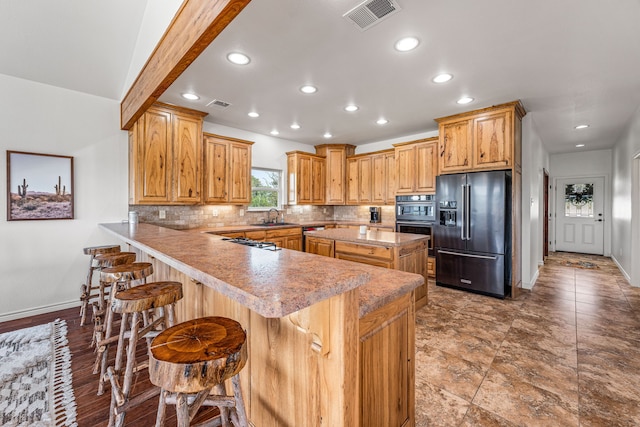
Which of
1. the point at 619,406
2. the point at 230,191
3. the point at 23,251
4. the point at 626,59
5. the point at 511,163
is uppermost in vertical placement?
the point at 626,59

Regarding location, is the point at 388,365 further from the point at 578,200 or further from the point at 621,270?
the point at 578,200

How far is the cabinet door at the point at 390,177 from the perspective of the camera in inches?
211

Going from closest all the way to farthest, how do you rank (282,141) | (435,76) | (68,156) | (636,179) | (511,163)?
1. (435,76)
2. (68,156)
3. (511,163)
4. (636,179)
5. (282,141)

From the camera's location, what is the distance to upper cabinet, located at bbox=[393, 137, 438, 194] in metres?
4.61

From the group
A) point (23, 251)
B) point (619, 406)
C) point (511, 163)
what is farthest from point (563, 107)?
point (23, 251)

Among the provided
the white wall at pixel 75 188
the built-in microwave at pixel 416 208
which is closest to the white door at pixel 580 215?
the built-in microwave at pixel 416 208

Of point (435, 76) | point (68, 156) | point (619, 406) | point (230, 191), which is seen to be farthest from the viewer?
point (230, 191)

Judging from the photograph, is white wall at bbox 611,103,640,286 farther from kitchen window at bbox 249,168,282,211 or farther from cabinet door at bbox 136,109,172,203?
cabinet door at bbox 136,109,172,203

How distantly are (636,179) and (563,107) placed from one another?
167 centimetres

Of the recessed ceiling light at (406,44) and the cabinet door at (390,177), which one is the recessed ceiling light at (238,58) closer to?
the recessed ceiling light at (406,44)

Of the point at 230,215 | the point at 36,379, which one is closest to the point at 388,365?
the point at 36,379

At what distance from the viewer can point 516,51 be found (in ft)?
8.01

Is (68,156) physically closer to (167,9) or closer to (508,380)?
(167,9)

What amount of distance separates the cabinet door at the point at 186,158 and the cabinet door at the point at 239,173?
2.04 ft
